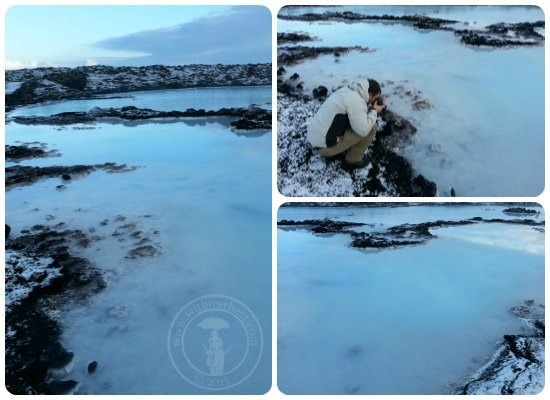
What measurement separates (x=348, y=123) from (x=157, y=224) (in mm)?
1275

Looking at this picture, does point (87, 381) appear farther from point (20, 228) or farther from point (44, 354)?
point (20, 228)

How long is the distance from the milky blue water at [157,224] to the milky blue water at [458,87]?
0.75m

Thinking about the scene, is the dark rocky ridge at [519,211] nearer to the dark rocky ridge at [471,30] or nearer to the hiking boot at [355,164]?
the hiking boot at [355,164]

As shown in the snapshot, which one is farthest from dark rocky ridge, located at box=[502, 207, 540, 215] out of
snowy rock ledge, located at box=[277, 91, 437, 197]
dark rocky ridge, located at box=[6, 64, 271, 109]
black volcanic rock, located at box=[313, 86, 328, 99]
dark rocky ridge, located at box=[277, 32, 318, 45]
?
dark rocky ridge, located at box=[6, 64, 271, 109]

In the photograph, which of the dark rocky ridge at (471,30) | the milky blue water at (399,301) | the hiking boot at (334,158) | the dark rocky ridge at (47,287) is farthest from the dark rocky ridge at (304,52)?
the dark rocky ridge at (47,287)

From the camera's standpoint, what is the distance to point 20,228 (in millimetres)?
2535

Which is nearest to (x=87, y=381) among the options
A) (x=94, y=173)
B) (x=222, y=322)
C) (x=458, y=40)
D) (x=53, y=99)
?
(x=222, y=322)

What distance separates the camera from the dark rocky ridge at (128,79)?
2.67 meters

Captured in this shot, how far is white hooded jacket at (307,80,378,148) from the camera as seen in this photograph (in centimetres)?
231

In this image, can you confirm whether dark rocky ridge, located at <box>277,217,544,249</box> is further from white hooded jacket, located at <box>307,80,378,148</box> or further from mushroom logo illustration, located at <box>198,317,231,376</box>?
mushroom logo illustration, located at <box>198,317,231,376</box>

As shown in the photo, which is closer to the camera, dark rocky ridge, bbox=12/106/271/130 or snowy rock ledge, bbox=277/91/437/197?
snowy rock ledge, bbox=277/91/437/197

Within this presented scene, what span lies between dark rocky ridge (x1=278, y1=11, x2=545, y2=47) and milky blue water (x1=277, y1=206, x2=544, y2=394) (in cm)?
101

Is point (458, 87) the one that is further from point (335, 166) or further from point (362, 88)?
point (335, 166)

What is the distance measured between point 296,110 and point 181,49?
2.89ft
